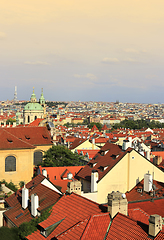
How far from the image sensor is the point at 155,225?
11273 millimetres

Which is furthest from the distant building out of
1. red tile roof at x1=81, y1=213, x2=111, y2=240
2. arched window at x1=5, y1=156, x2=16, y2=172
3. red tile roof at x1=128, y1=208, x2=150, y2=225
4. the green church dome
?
red tile roof at x1=81, y1=213, x2=111, y2=240

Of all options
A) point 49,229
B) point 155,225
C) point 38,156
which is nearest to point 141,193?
point 49,229

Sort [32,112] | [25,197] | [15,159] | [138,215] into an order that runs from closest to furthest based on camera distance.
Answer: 1. [138,215]
2. [25,197]
3. [15,159]
4. [32,112]

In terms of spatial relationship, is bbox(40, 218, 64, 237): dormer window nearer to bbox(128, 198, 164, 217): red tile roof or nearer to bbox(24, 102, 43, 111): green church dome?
bbox(128, 198, 164, 217): red tile roof

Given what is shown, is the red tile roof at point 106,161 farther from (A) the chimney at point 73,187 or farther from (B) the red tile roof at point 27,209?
(A) the chimney at point 73,187

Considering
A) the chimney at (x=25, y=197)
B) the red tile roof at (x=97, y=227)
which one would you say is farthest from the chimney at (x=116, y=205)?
the chimney at (x=25, y=197)

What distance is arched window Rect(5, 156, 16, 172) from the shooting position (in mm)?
A: 39406

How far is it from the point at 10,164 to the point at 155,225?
30.6 m

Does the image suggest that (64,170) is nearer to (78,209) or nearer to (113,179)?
(113,179)

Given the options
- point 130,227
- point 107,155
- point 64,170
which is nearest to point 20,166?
point 64,170

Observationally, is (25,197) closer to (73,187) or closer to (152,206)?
(73,187)

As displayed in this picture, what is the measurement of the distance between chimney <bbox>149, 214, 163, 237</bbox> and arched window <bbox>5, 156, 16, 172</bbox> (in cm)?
3015

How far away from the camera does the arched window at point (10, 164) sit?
129 feet

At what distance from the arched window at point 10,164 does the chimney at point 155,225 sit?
30150 millimetres
